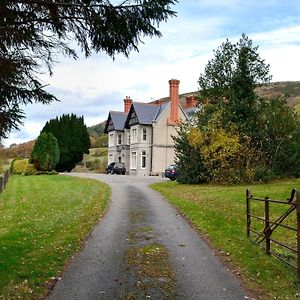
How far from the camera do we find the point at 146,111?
5425 cm

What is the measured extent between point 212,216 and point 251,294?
8.30 metres

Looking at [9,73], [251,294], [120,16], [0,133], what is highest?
[120,16]

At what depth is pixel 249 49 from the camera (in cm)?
3064

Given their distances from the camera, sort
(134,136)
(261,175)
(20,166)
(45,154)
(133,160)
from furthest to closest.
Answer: (133,160) → (134,136) → (20,166) → (45,154) → (261,175)

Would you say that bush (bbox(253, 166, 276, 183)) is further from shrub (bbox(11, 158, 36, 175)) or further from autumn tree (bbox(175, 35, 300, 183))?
shrub (bbox(11, 158, 36, 175))

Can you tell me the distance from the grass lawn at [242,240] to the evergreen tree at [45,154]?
2570cm

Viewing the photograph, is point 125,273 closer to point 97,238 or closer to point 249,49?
point 97,238

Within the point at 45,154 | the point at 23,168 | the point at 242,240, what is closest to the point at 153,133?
the point at 45,154

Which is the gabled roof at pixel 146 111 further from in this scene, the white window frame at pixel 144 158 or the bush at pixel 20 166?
the bush at pixel 20 166

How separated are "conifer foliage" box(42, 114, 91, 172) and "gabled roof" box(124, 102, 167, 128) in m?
7.55

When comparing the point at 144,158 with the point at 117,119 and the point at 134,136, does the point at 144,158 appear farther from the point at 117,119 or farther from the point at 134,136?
the point at 117,119

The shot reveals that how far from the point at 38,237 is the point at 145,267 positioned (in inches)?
160

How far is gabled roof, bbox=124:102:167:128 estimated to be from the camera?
52844 mm

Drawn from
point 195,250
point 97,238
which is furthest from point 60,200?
point 195,250
